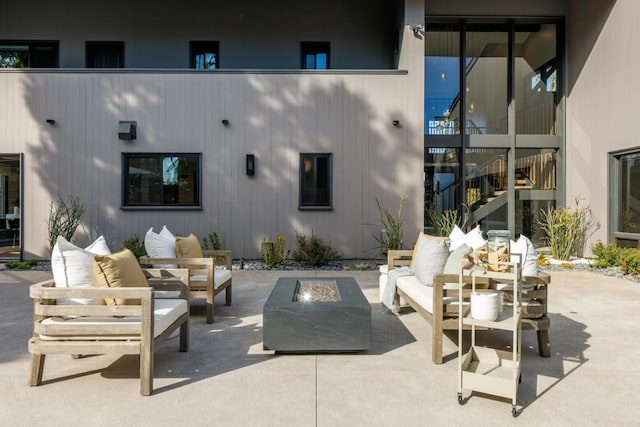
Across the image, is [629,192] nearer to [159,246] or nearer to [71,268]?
[159,246]

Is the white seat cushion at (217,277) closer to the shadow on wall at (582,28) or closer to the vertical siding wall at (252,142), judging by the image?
the vertical siding wall at (252,142)

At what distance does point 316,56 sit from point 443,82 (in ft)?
9.67

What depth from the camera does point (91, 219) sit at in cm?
741

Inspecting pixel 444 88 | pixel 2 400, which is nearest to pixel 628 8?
pixel 444 88

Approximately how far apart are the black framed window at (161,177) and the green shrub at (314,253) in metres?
2.11

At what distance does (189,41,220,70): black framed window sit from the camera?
918 centimetres

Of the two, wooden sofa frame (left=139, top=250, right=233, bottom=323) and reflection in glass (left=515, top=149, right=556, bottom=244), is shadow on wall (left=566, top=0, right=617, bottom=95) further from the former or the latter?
wooden sofa frame (left=139, top=250, right=233, bottom=323)

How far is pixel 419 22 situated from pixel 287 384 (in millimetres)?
7128

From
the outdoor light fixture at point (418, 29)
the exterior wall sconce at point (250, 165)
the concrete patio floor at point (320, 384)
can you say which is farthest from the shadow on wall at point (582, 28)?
the exterior wall sconce at point (250, 165)

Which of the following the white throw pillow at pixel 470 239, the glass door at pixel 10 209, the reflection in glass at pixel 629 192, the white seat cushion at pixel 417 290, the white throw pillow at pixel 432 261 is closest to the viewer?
the white seat cushion at pixel 417 290

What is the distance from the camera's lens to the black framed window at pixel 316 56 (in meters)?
9.22

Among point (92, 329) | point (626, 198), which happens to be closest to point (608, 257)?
point (626, 198)

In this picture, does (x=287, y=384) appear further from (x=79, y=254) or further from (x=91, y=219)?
(x=91, y=219)

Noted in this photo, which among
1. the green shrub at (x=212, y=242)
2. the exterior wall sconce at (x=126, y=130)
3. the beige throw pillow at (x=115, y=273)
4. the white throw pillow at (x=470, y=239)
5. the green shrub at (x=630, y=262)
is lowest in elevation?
the green shrub at (x=630, y=262)
